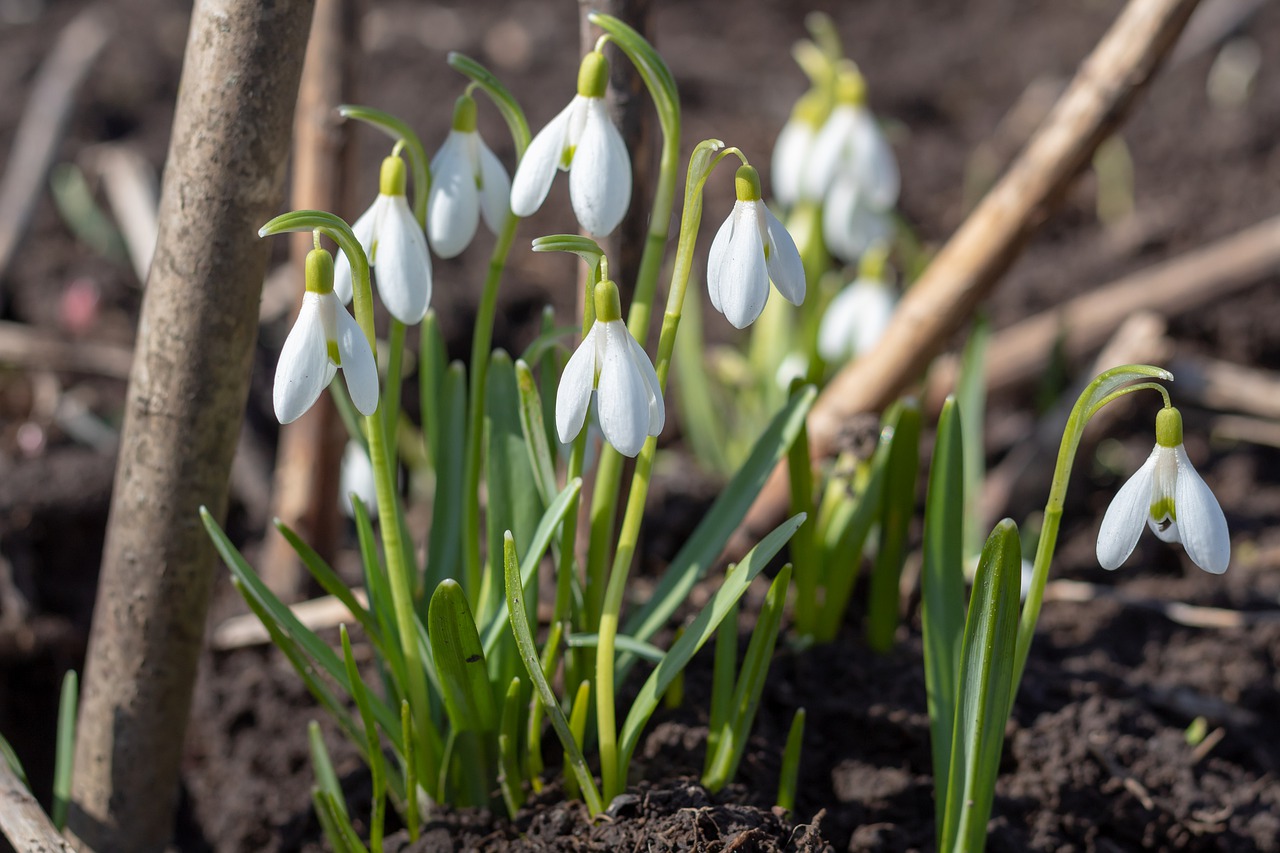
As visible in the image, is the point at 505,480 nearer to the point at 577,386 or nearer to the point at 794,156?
the point at 577,386

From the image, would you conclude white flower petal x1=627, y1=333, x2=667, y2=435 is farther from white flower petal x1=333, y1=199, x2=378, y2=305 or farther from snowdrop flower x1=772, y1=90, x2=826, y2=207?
snowdrop flower x1=772, y1=90, x2=826, y2=207

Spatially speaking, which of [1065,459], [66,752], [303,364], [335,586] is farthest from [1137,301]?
[66,752]

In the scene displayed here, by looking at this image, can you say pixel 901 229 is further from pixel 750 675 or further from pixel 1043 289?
pixel 750 675

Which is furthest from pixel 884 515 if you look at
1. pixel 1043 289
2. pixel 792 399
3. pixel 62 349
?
pixel 62 349

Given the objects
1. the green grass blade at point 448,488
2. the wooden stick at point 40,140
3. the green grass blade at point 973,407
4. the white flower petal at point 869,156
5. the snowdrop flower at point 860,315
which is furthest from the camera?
the wooden stick at point 40,140

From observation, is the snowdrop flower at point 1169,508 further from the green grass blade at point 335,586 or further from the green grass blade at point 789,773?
the green grass blade at point 335,586

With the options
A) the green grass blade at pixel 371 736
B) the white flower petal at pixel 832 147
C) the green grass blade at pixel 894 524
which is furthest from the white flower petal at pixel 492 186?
the white flower petal at pixel 832 147

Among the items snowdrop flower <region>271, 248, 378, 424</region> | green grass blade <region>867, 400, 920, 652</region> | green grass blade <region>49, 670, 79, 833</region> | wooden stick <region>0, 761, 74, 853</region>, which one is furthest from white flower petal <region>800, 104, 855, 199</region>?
wooden stick <region>0, 761, 74, 853</region>
